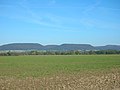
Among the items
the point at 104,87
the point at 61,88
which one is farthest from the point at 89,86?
the point at 61,88

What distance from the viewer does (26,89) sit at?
13.9 m

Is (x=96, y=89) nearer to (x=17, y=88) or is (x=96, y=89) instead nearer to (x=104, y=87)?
(x=104, y=87)

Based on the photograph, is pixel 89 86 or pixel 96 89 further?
pixel 89 86

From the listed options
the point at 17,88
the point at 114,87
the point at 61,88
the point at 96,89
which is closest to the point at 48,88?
the point at 61,88

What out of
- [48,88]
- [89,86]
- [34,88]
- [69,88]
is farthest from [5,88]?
[89,86]

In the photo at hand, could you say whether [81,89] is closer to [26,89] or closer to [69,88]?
[69,88]

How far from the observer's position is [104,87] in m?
14.6

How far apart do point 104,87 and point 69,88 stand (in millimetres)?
2294

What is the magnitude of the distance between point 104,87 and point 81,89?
5.49 feet

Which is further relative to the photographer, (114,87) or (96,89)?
(114,87)

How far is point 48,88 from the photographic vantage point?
1411cm

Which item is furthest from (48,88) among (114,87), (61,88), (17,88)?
(114,87)

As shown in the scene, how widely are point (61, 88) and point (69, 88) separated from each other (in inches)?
19.2

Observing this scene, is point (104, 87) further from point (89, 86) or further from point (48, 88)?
point (48, 88)
